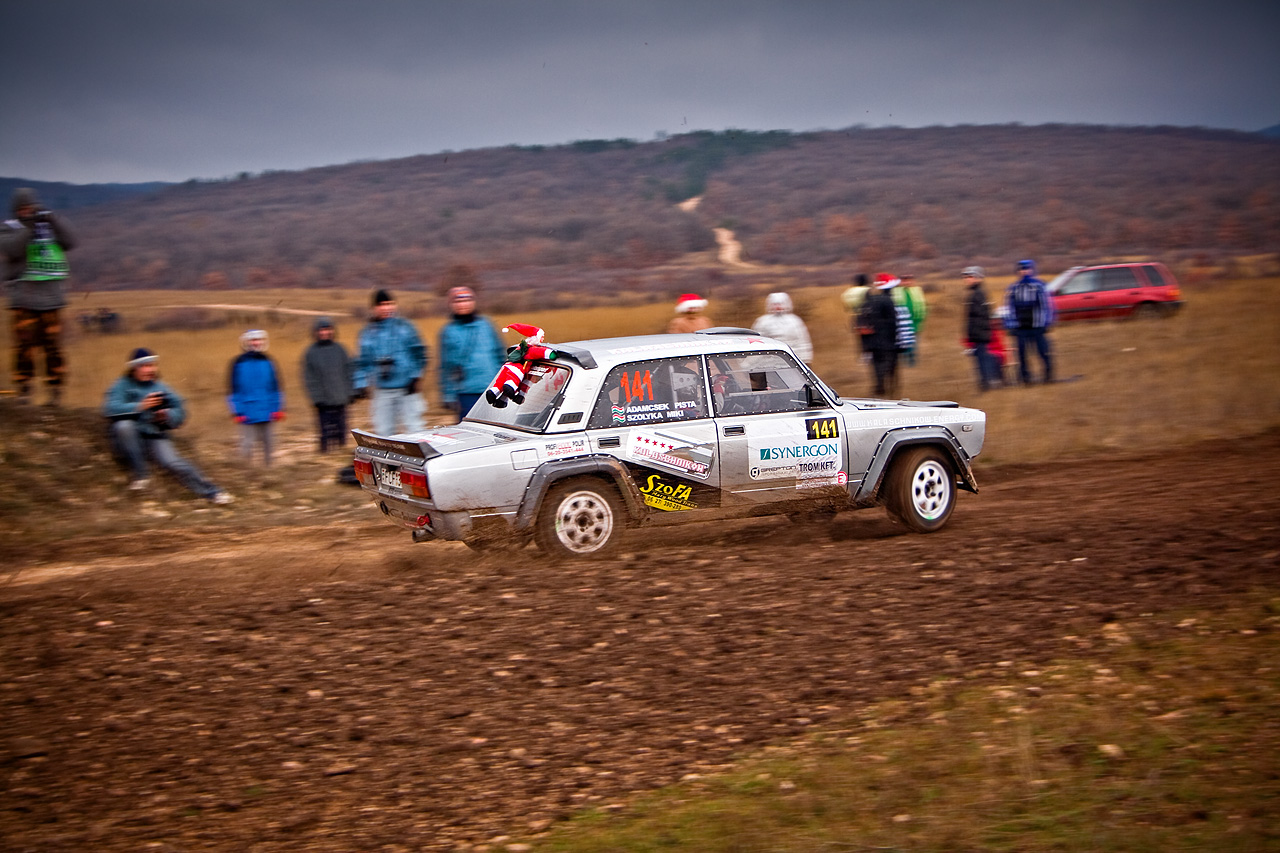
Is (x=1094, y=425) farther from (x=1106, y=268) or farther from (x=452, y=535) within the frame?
(x=1106, y=268)

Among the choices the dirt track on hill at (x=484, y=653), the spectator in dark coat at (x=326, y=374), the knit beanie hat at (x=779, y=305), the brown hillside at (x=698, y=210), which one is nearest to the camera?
the dirt track on hill at (x=484, y=653)

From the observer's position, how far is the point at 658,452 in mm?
7398

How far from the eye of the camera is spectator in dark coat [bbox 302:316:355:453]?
1162 centimetres

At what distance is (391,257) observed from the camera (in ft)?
177

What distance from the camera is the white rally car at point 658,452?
7.05m

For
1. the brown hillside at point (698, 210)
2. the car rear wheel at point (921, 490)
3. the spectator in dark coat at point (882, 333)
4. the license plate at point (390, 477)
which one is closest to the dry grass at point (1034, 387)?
the spectator in dark coat at point (882, 333)

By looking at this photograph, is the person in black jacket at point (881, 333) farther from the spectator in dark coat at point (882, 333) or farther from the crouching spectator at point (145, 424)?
the crouching spectator at point (145, 424)

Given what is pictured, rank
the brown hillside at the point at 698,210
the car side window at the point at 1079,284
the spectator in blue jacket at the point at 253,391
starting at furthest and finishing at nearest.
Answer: the brown hillside at the point at 698,210 < the car side window at the point at 1079,284 < the spectator in blue jacket at the point at 253,391

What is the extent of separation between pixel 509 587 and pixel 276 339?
22.0 metres

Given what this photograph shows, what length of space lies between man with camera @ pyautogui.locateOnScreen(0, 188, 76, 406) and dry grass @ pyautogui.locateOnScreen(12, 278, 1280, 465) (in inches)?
81.9

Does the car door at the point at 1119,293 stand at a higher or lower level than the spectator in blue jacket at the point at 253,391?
higher

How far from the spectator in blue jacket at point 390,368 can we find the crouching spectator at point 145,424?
1593mm

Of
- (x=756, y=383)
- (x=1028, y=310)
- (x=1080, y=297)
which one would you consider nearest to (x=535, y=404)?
(x=756, y=383)

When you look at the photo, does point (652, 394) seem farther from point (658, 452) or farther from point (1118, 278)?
point (1118, 278)
